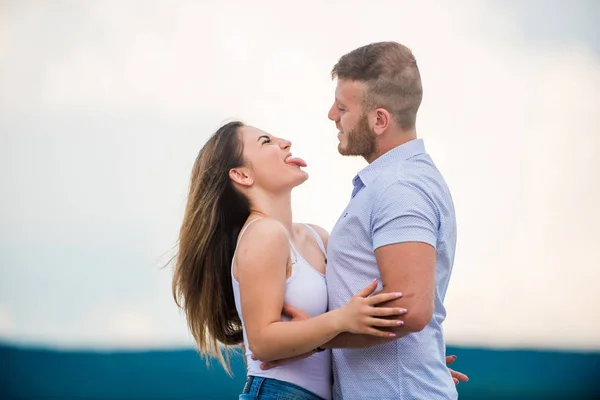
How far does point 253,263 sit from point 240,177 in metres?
0.41

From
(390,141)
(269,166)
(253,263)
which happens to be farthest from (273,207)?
(390,141)

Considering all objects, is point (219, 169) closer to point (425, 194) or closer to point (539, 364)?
point (425, 194)

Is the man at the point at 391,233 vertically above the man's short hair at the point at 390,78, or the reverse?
the man's short hair at the point at 390,78

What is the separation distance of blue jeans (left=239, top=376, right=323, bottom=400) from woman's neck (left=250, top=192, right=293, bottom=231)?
509 millimetres

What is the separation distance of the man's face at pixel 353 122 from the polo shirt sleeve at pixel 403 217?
289 millimetres

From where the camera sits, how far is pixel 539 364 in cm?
649

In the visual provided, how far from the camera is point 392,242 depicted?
6.37 feet

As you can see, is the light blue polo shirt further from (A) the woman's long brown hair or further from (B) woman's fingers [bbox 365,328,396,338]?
(A) the woman's long brown hair

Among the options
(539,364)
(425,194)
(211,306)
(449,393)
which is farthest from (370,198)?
(539,364)

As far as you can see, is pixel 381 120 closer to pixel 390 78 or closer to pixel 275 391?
pixel 390 78

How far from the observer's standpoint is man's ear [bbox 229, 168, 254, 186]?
8.29ft

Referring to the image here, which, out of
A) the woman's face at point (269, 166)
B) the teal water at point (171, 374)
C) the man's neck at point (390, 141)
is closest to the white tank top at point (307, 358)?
the woman's face at point (269, 166)

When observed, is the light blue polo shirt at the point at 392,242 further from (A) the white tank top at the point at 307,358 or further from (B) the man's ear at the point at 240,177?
(B) the man's ear at the point at 240,177

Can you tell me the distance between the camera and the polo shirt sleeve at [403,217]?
1944 mm
